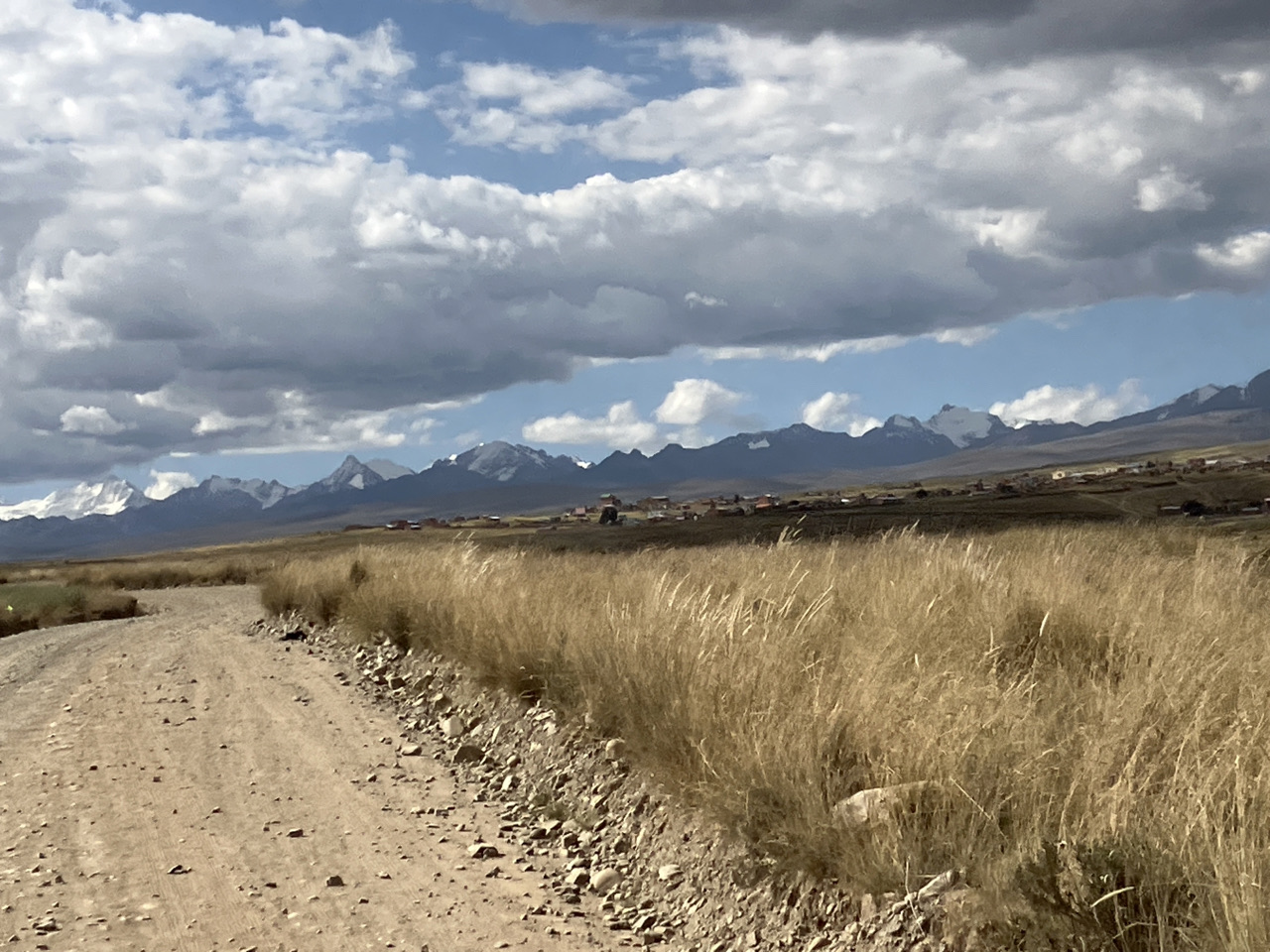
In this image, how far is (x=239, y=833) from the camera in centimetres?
797

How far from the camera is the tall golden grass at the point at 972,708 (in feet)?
15.2

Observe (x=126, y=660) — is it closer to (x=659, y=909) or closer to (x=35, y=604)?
(x=659, y=909)

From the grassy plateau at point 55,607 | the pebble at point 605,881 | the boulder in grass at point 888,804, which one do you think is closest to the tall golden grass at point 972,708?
the boulder in grass at point 888,804

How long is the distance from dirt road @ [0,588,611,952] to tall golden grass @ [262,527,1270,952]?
140 cm

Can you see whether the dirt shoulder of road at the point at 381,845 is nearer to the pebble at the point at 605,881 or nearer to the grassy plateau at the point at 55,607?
the pebble at the point at 605,881

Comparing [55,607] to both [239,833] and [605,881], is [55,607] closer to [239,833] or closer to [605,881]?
[239,833]

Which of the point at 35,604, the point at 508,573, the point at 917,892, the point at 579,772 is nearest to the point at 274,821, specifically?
the point at 579,772

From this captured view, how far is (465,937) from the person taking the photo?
614 centimetres

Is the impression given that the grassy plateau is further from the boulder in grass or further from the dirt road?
the boulder in grass

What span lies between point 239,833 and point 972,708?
5040 mm

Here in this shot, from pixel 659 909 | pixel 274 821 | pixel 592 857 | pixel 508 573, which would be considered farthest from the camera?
pixel 508 573

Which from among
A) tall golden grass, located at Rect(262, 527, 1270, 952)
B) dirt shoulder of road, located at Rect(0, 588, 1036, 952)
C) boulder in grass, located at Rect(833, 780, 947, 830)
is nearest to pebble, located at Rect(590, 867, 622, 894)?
dirt shoulder of road, located at Rect(0, 588, 1036, 952)

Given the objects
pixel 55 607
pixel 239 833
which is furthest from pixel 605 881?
pixel 55 607

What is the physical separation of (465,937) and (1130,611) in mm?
6335
